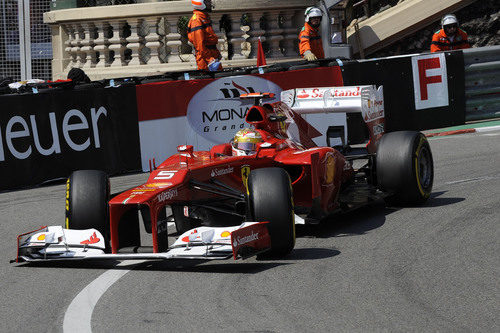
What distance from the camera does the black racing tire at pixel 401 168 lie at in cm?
926

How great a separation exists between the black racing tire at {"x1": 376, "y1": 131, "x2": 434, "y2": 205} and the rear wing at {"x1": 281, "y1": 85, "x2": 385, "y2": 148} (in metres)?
0.71

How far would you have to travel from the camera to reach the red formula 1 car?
7.23m

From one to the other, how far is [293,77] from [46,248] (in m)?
8.05

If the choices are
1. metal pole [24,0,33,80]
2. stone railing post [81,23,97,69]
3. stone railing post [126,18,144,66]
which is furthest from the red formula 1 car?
stone railing post [81,23,97,69]

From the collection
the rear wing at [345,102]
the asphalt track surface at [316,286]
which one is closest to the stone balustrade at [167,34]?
the rear wing at [345,102]

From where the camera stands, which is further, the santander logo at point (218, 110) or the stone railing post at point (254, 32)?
the stone railing post at point (254, 32)

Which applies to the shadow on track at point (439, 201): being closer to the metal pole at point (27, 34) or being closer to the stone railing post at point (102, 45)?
the metal pole at point (27, 34)

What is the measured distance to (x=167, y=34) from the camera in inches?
820

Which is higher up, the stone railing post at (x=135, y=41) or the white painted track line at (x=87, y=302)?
the stone railing post at (x=135, y=41)

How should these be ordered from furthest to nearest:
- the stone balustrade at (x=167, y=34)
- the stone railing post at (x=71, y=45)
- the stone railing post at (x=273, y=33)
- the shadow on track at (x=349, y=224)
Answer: the stone railing post at (x=71, y=45), the stone railing post at (x=273, y=33), the stone balustrade at (x=167, y=34), the shadow on track at (x=349, y=224)

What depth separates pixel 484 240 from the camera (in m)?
7.65

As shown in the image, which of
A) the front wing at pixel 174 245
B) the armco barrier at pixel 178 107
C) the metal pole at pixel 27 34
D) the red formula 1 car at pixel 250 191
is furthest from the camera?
the metal pole at pixel 27 34

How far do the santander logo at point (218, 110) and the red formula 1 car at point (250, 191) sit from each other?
11.9 feet

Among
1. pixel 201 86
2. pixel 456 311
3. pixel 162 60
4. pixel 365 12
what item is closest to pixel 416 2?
pixel 365 12
